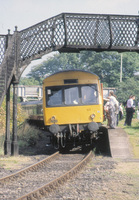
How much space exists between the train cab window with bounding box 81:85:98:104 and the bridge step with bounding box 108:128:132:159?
1232 millimetres

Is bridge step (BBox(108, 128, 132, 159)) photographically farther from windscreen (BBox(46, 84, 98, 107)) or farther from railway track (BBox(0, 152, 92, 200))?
windscreen (BBox(46, 84, 98, 107))

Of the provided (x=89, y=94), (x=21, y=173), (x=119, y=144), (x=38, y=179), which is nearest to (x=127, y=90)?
(x=89, y=94)

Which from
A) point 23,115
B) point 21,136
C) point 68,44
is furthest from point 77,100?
point 23,115

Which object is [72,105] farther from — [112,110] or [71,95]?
[112,110]

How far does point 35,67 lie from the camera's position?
108 m

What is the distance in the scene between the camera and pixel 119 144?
502 inches

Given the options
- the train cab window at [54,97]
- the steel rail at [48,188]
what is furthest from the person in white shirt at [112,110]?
the steel rail at [48,188]

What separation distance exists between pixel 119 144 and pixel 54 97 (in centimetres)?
285

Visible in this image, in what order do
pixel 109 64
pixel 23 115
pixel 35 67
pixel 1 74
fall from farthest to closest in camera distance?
pixel 35 67, pixel 109 64, pixel 23 115, pixel 1 74

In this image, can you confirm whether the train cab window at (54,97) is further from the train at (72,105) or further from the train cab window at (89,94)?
the train cab window at (89,94)

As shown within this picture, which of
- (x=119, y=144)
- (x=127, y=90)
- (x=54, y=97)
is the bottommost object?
(x=119, y=144)

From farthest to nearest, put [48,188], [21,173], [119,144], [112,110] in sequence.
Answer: [112,110]
[119,144]
[21,173]
[48,188]

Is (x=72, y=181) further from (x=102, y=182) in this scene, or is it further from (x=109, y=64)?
(x=109, y=64)

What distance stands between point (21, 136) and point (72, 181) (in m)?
9.17
